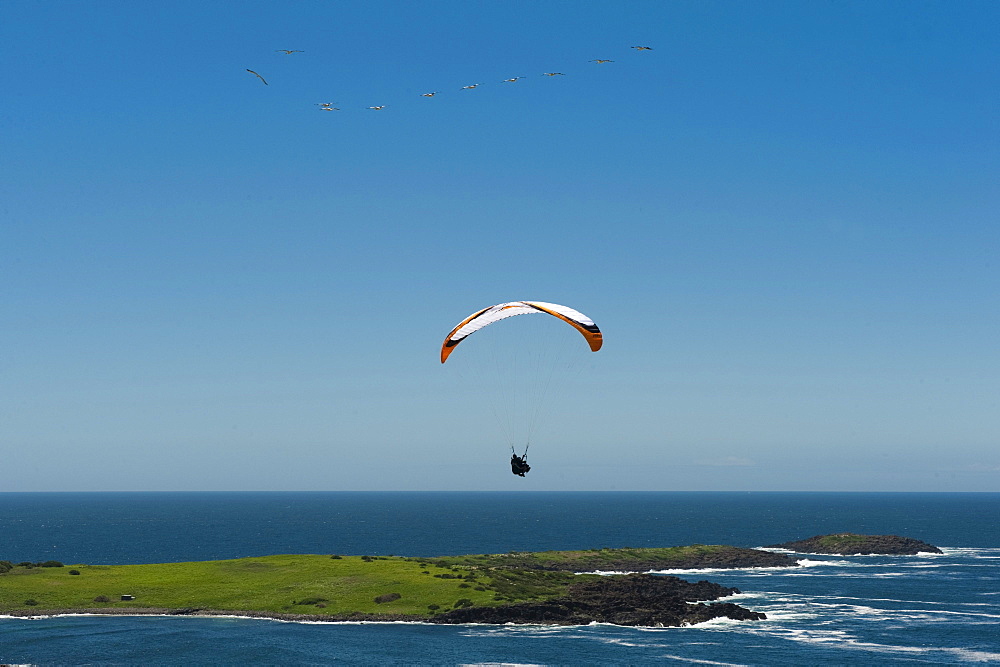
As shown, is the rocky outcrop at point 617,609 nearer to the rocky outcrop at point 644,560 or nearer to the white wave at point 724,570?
the rocky outcrop at point 644,560

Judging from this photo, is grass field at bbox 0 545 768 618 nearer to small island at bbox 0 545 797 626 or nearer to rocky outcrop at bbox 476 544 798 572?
small island at bbox 0 545 797 626

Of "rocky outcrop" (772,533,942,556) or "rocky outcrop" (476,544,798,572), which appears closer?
"rocky outcrop" (476,544,798,572)

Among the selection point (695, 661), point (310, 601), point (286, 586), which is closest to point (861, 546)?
point (695, 661)

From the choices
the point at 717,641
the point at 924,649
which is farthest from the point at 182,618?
the point at 924,649

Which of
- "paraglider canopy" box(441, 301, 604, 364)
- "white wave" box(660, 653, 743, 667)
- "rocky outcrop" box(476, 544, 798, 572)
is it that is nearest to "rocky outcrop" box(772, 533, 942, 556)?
"rocky outcrop" box(476, 544, 798, 572)

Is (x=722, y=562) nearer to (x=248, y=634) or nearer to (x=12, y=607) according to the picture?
(x=248, y=634)

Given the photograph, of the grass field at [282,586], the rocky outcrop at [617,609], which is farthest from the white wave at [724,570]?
the grass field at [282,586]
